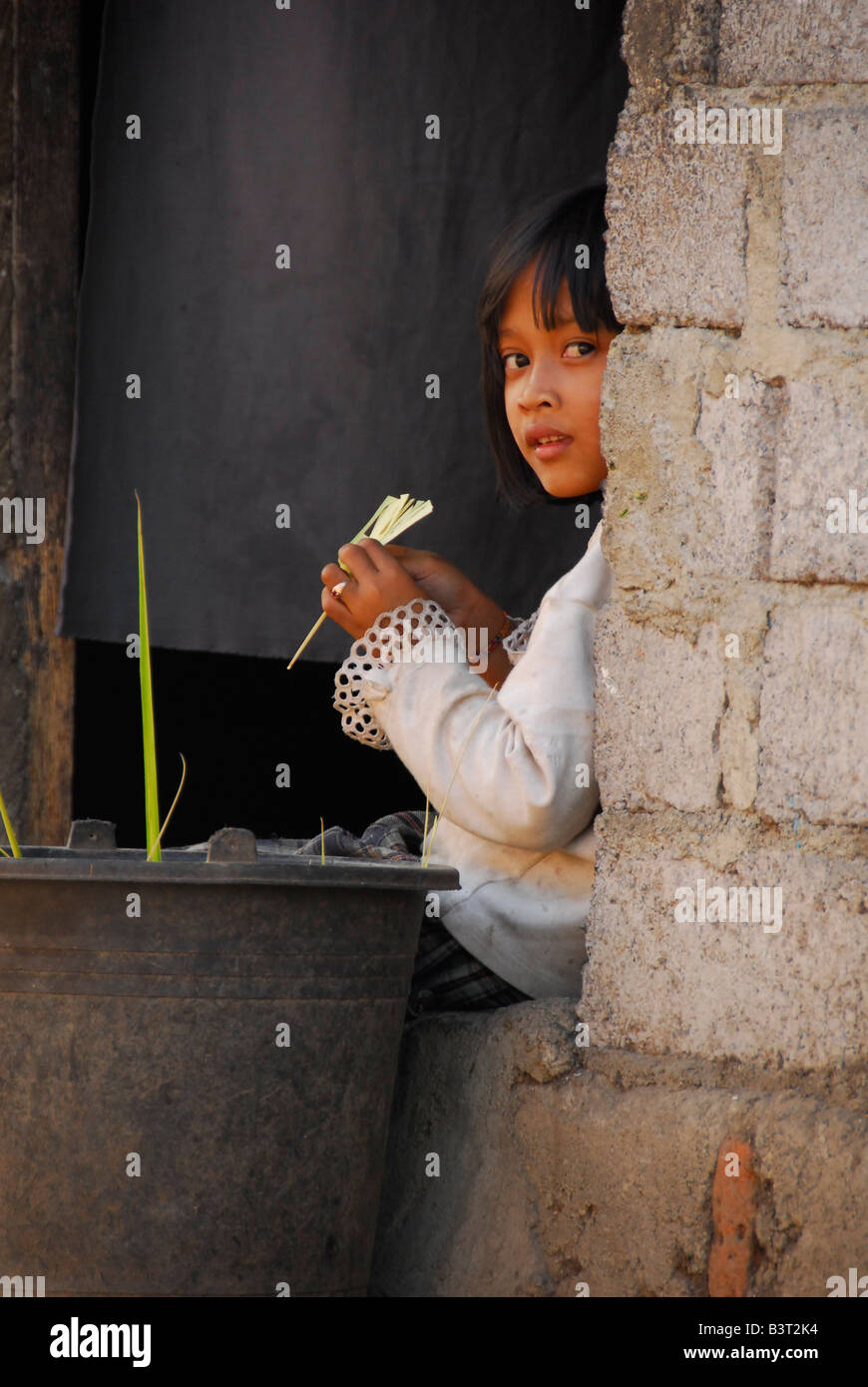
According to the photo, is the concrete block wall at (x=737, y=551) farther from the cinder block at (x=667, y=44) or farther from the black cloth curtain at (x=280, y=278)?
the black cloth curtain at (x=280, y=278)

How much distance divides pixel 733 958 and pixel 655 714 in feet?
1.05

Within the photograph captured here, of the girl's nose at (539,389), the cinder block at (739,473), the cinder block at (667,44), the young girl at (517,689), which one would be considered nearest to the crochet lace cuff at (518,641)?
the young girl at (517,689)

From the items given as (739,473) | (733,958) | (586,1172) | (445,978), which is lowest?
(586,1172)

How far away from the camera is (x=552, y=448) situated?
8.35 ft

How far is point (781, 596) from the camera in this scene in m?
2.00

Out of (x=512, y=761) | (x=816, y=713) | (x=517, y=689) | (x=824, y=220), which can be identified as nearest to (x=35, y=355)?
(x=517, y=689)

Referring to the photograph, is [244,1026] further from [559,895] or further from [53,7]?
[53,7]

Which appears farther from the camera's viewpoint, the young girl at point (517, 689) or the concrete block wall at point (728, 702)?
the young girl at point (517, 689)

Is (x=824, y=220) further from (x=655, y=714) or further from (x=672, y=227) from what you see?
(x=655, y=714)

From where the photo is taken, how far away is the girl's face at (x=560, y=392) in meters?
2.52

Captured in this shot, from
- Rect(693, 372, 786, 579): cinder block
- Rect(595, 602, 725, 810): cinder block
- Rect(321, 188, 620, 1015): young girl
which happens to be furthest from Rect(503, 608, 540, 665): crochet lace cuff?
Rect(693, 372, 786, 579): cinder block

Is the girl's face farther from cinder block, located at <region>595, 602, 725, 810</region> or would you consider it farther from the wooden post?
the wooden post

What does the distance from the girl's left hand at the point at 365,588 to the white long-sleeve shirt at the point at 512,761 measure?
0.03 meters

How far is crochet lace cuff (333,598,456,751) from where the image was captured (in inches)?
91.9
